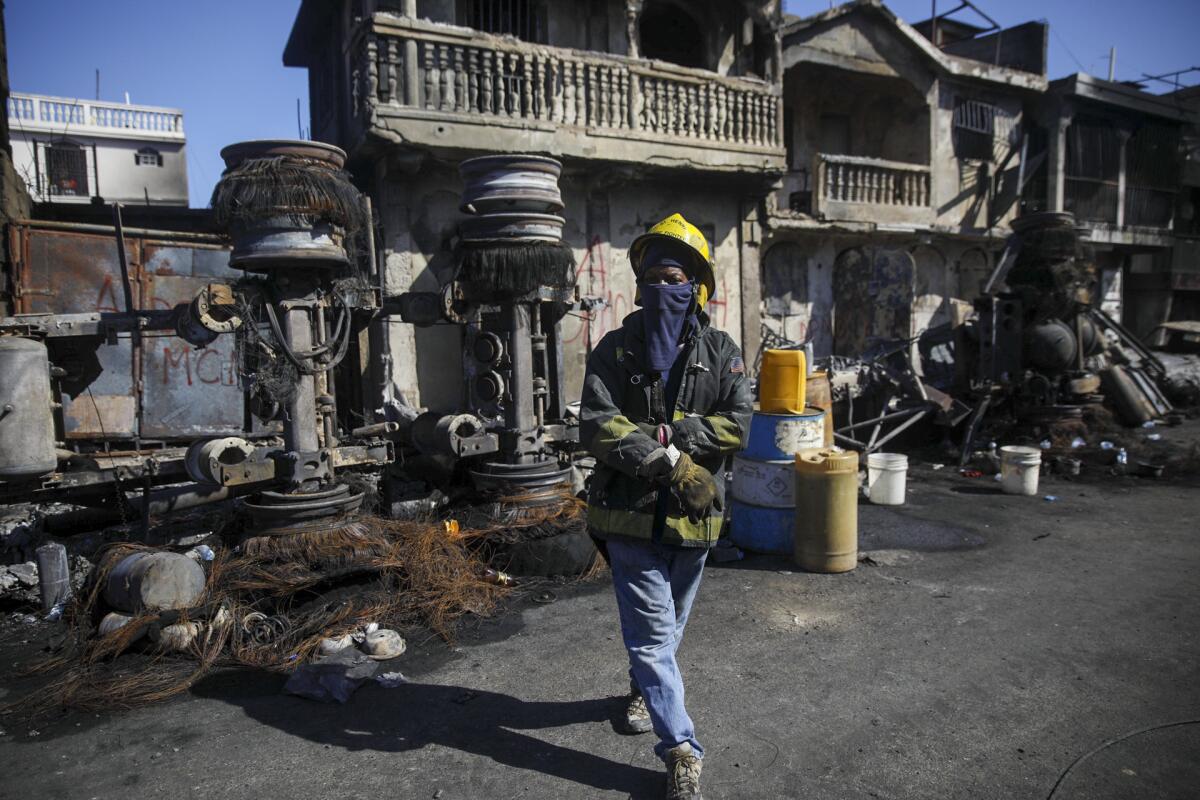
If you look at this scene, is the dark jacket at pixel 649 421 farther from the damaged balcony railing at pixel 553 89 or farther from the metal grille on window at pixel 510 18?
the metal grille on window at pixel 510 18

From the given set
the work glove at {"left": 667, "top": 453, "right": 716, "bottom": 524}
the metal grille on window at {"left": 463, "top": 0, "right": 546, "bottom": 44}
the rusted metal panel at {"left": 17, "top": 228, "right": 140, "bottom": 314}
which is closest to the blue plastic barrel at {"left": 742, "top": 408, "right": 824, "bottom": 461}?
the work glove at {"left": 667, "top": 453, "right": 716, "bottom": 524}

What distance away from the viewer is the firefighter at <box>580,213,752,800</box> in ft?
9.20

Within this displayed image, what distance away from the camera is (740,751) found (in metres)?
3.08

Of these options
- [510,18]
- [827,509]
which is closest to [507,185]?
[827,509]

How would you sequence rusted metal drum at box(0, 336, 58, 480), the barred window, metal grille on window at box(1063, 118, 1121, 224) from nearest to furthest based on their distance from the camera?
rusted metal drum at box(0, 336, 58, 480) → metal grille on window at box(1063, 118, 1121, 224) → the barred window

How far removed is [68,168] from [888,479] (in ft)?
87.6

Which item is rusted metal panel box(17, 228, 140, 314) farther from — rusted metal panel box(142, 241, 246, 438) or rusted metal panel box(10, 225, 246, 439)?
rusted metal panel box(142, 241, 246, 438)

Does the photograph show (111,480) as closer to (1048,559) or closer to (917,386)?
(1048,559)

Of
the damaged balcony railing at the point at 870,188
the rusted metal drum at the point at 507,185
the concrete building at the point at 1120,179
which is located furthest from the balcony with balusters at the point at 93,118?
the concrete building at the point at 1120,179

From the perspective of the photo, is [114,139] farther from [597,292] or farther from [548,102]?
[597,292]

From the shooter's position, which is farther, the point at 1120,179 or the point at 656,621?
the point at 1120,179

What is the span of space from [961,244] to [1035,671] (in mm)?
15335

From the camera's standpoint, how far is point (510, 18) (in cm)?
1194

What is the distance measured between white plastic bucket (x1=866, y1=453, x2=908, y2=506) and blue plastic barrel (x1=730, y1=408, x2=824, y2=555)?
1917 millimetres
